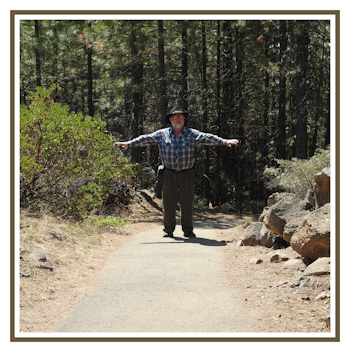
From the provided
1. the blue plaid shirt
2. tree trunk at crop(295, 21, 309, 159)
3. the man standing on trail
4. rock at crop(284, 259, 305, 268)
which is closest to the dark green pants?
the man standing on trail

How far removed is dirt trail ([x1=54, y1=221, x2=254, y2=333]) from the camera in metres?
3.79

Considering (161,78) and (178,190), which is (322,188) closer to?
(178,190)

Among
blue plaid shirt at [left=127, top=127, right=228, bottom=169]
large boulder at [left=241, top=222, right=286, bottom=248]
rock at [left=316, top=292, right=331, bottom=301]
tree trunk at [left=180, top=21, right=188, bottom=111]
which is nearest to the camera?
rock at [left=316, top=292, right=331, bottom=301]

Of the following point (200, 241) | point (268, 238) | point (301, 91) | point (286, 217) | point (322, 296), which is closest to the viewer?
point (322, 296)

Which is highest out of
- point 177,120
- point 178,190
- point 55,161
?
point 177,120

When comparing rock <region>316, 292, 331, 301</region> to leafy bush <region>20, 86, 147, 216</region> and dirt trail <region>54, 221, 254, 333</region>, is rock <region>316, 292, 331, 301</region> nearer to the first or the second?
dirt trail <region>54, 221, 254, 333</region>

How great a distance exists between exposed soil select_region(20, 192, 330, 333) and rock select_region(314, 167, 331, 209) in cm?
87

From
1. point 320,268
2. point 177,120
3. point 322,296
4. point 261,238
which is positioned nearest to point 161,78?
point 177,120

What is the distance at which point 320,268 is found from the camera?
15.6 feet

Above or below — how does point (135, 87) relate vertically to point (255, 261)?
above

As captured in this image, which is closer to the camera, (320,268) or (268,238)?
(320,268)

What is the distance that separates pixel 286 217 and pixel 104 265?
2732mm

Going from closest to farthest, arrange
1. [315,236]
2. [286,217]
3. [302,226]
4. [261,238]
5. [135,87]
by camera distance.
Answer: [315,236]
[302,226]
[286,217]
[261,238]
[135,87]
